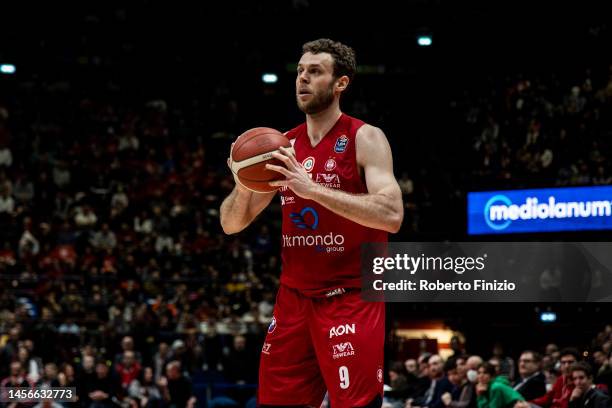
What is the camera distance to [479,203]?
1792 cm

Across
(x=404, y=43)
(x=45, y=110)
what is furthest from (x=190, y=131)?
(x=404, y=43)

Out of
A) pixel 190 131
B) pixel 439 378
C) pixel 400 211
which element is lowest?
pixel 439 378

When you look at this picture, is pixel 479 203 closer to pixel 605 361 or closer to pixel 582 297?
pixel 582 297

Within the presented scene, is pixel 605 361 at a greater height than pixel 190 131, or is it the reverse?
pixel 190 131

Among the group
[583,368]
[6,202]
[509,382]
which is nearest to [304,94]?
[583,368]

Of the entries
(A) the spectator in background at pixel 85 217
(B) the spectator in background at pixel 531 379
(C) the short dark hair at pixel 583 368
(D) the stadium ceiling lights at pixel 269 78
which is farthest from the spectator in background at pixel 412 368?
(D) the stadium ceiling lights at pixel 269 78

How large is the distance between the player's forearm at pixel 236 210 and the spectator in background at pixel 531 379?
745 cm

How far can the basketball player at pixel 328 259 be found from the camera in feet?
14.7

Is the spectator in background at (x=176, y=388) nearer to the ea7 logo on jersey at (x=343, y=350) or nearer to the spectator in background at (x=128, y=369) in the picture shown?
the spectator in background at (x=128, y=369)

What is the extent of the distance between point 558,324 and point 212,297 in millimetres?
6548

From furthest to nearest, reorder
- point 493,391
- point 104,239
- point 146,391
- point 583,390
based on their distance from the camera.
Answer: point 104,239
point 146,391
point 493,391
point 583,390

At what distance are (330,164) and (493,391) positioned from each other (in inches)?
283

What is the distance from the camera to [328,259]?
4.63m

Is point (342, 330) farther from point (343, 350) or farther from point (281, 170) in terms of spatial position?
point (281, 170)
